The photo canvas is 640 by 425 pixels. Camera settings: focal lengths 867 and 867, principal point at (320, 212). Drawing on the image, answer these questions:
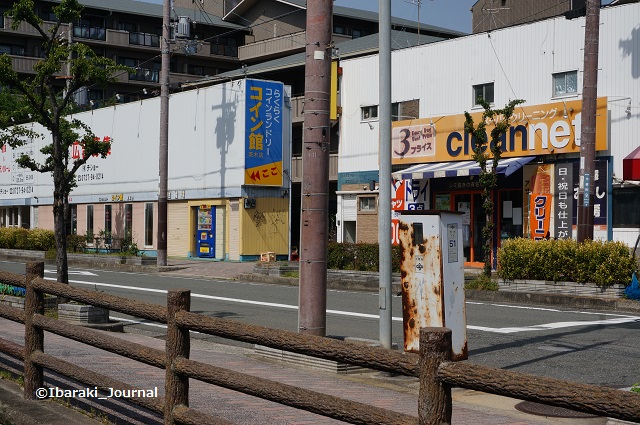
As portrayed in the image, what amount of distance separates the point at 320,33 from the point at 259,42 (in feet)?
153

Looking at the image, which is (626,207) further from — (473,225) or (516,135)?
(473,225)

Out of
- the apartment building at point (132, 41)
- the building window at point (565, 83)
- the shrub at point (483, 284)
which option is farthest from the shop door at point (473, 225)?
the apartment building at point (132, 41)

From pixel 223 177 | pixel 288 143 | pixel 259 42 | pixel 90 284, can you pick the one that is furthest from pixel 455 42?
pixel 259 42

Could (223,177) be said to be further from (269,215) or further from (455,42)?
(455,42)

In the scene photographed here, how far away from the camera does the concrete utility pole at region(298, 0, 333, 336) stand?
388 inches

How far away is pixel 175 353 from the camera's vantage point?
5.39 m

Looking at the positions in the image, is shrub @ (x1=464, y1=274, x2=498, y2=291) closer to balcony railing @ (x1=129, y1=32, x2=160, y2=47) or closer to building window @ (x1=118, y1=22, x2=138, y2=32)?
balcony railing @ (x1=129, y1=32, x2=160, y2=47)

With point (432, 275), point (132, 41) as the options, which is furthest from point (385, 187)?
point (132, 41)

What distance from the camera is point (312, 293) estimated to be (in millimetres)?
10016

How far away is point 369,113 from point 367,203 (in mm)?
3336

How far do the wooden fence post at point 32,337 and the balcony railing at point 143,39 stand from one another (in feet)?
202

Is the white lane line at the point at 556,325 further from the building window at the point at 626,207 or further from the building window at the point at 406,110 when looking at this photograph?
the building window at the point at 406,110

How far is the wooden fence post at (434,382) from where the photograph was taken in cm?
389

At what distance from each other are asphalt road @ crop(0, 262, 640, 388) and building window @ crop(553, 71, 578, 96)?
340 inches
